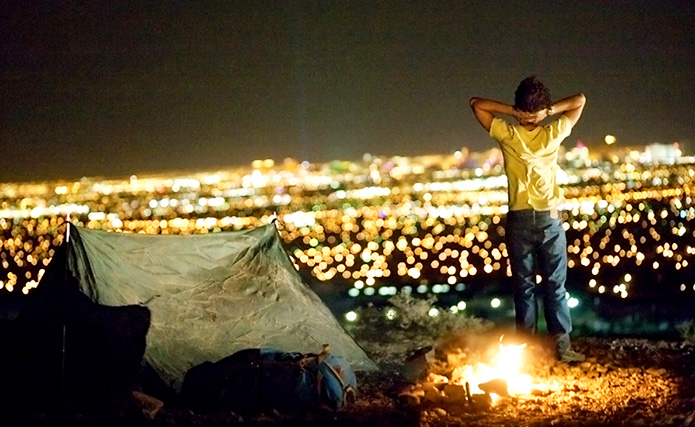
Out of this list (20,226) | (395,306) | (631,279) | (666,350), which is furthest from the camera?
(20,226)

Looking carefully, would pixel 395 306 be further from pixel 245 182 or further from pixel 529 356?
pixel 245 182

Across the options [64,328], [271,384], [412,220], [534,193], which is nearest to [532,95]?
[534,193]

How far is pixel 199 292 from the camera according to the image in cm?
902

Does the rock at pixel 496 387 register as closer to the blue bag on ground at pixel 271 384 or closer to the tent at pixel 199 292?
the blue bag on ground at pixel 271 384

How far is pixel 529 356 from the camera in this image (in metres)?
8.54

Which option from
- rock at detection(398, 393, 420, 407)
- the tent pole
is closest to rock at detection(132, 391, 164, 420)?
the tent pole

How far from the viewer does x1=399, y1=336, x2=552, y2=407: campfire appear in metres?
7.51

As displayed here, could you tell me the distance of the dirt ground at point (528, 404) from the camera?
7098 mm

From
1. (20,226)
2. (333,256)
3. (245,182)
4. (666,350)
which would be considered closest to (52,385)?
(666,350)

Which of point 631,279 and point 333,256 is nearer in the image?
point 631,279

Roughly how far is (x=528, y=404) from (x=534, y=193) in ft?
6.67

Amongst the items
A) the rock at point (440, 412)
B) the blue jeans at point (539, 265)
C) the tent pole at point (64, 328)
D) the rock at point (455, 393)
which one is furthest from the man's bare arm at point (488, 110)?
the tent pole at point (64, 328)

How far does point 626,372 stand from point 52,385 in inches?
197

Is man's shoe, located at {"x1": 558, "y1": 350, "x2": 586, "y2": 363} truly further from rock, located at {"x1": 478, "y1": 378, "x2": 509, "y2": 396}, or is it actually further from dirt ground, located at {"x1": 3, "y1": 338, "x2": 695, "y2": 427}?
rock, located at {"x1": 478, "y1": 378, "x2": 509, "y2": 396}
